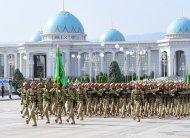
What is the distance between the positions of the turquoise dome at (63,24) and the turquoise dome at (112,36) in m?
5.31

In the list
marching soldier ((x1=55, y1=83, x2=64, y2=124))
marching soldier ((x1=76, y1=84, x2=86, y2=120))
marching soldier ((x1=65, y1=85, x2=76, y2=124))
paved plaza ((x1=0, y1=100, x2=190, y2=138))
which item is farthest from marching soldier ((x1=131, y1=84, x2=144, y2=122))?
marching soldier ((x1=55, y1=83, x2=64, y2=124))

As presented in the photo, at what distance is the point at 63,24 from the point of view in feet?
349

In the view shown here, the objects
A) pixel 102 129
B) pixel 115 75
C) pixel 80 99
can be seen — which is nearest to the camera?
pixel 102 129

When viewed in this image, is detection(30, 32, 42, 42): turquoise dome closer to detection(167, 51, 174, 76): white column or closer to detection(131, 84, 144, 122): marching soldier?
detection(167, 51, 174, 76): white column

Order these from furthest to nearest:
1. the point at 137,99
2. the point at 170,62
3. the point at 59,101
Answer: the point at 170,62
the point at 137,99
the point at 59,101

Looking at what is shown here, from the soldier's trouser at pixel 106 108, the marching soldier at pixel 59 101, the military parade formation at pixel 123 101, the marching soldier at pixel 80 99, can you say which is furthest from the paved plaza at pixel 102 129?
the soldier's trouser at pixel 106 108

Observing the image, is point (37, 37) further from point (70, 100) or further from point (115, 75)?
point (70, 100)

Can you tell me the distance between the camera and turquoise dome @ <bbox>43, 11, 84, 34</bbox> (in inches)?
4192

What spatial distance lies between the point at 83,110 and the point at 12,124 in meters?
4.56

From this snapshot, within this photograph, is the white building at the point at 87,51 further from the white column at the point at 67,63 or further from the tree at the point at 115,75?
the tree at the point at 115,75

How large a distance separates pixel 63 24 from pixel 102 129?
288 feet

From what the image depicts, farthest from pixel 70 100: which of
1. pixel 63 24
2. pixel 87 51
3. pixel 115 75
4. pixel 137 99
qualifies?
pixel 63 24

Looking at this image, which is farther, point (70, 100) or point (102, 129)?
point (70, 100)

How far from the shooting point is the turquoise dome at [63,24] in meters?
106
